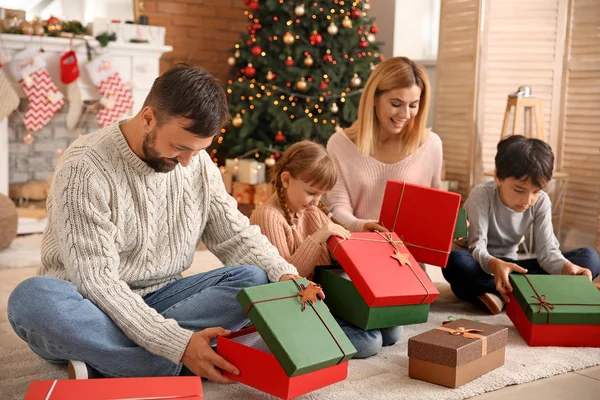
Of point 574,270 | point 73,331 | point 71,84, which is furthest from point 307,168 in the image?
point 71,84

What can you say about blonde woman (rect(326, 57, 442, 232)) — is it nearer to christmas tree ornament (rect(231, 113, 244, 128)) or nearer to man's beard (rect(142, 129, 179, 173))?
man's beard (rect(142, 129, 179, 173))

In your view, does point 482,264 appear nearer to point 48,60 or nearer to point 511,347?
point 511,347

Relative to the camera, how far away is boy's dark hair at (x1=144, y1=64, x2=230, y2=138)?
1765 mm

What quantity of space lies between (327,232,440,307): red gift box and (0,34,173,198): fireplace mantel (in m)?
2.88

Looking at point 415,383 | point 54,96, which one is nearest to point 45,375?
point 415,383

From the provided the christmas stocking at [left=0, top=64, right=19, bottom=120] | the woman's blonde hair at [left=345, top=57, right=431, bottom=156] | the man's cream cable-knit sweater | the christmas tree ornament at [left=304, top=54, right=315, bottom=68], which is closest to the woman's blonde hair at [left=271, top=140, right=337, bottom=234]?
the man's cream cable-knit sweater

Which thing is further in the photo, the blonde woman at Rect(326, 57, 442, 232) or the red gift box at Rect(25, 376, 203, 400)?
the blonde woman at Rect(326, 57, 442, 232)

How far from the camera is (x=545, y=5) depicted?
178 inches

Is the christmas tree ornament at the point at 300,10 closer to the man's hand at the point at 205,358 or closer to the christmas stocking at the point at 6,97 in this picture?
A: the christmas stocking at the point at 6,97

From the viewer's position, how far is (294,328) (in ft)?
5.77

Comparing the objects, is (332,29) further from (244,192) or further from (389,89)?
(389,89)

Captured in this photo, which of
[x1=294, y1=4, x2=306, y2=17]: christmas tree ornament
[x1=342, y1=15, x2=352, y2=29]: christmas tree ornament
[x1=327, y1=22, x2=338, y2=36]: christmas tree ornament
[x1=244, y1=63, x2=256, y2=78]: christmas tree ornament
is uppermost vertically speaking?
[x1=294, y1=4, x2=306, y2=17]: christmas tree ornament

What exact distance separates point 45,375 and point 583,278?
184 cm

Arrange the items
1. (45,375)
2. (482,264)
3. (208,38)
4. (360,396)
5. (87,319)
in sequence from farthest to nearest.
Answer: (208,38), (482,264), (45,375), (360,396), (87,319)
